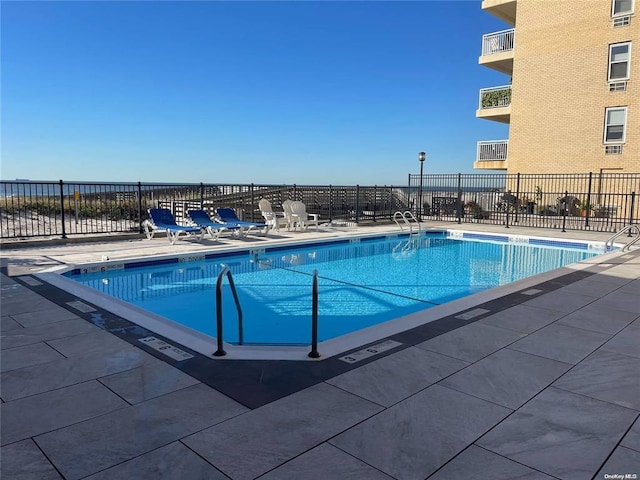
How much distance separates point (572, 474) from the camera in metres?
2.22

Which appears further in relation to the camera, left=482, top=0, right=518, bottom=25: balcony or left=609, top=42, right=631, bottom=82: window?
left=482, top=0, right=518, bottom=25: balcony

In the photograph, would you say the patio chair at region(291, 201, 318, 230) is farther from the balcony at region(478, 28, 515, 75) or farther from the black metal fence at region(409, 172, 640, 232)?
the balcony at region(478, 28, 515, 75)

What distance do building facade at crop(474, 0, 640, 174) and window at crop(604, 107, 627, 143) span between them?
0.04 meters

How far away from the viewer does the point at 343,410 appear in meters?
2.84

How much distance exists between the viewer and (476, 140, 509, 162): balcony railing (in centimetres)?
2267

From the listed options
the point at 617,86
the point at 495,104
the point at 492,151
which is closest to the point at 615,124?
the point at 617,86

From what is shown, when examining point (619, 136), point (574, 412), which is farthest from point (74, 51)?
point (619, 136)

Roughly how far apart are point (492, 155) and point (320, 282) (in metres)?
18.1

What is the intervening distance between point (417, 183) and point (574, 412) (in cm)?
1727

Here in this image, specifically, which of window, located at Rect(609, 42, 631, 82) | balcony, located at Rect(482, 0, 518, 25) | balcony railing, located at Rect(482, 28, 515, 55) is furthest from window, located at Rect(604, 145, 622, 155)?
balcony, located at Rect(482, 0, 518, 25)

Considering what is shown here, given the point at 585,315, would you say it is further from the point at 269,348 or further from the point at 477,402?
the point at 269,348

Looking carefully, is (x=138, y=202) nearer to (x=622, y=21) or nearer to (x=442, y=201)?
(x=442, y=201)

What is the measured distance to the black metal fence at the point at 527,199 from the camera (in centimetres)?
1762

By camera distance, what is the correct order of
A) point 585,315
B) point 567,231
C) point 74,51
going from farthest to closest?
point 74,51 → point 567,231 → point 585,315
